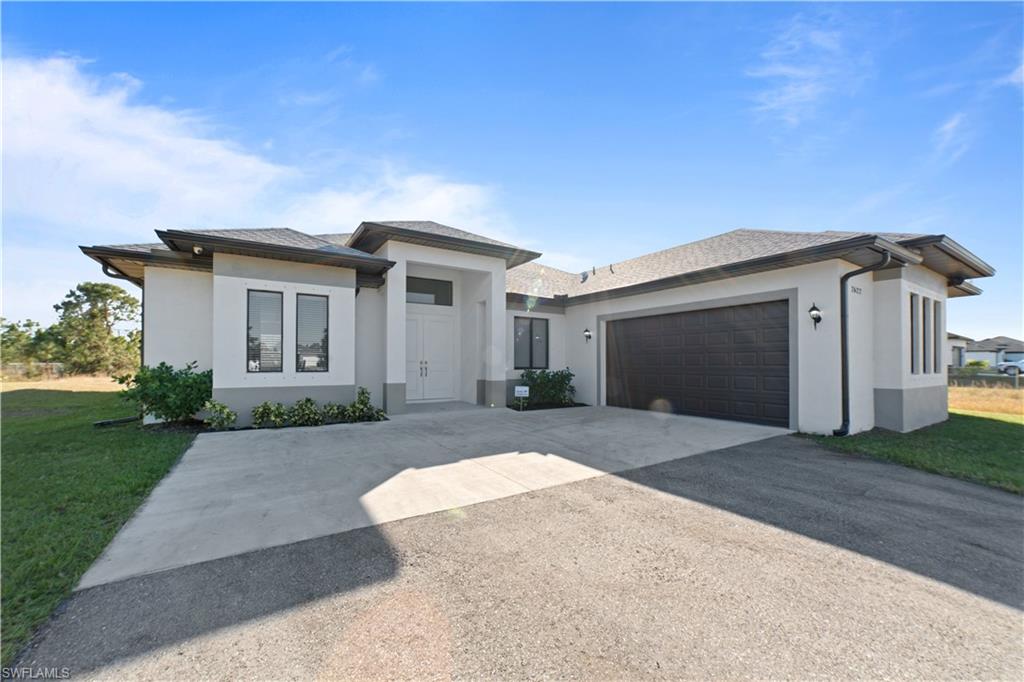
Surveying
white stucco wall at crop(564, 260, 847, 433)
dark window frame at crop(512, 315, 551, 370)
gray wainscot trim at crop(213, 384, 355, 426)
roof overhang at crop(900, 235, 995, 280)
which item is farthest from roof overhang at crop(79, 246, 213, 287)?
roof overhang at crop(900, 235, 995, 280)

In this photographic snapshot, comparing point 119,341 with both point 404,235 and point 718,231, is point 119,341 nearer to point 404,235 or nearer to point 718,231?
point 404,235

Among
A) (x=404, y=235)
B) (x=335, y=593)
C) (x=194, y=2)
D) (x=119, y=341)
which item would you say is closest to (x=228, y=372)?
(x=404, y=235)

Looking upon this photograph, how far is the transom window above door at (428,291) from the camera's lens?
11.3 meters

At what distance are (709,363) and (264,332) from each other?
9828mm

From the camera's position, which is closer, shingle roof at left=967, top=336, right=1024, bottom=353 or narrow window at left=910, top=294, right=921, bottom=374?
narrow window at left=910, top=294, right=921, bottom=374

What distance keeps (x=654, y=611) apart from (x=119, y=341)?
1239 inches

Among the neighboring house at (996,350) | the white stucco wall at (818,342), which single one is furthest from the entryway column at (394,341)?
A: the neighboring house at (996,350)

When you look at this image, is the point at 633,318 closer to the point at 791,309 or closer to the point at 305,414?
the point at 791,309

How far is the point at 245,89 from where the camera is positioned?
698 cm

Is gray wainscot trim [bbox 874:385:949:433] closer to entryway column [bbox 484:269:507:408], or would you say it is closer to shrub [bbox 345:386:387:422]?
entryway column [bbox 484:269:507:408]

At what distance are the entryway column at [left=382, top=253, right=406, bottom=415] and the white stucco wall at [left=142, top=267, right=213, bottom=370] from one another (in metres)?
3.78

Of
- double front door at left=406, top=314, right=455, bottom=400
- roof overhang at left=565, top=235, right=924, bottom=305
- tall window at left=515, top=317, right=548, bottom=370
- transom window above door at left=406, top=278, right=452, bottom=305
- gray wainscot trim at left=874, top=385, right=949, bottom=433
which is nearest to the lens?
roof overhang at left=565, top=235, right=924, bottom=305

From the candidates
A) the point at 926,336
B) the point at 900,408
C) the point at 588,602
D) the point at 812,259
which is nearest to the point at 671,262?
the point at 812,259

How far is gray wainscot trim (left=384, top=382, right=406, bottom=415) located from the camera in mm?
9258
